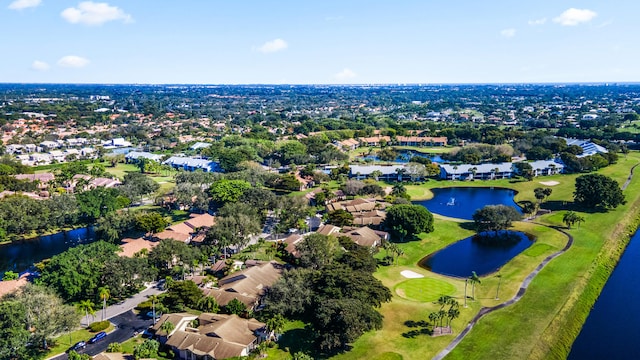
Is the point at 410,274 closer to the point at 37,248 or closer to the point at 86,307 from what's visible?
the point at 86,307

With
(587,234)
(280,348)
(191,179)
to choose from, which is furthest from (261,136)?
(280,348)

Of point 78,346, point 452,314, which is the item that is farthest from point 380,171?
point 78,346

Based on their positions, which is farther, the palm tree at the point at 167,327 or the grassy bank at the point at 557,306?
the palm tree at the point at 167,327

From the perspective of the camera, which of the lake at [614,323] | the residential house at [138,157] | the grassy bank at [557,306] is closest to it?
the grassy bank at [557,306]

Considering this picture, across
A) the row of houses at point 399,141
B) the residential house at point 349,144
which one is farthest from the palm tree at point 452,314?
the row of houses at point 399,141

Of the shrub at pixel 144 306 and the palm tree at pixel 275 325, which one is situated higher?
the palm tree at pixel 275 325

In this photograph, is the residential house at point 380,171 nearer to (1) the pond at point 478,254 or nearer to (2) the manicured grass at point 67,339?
(1) the pond at point 478,254
